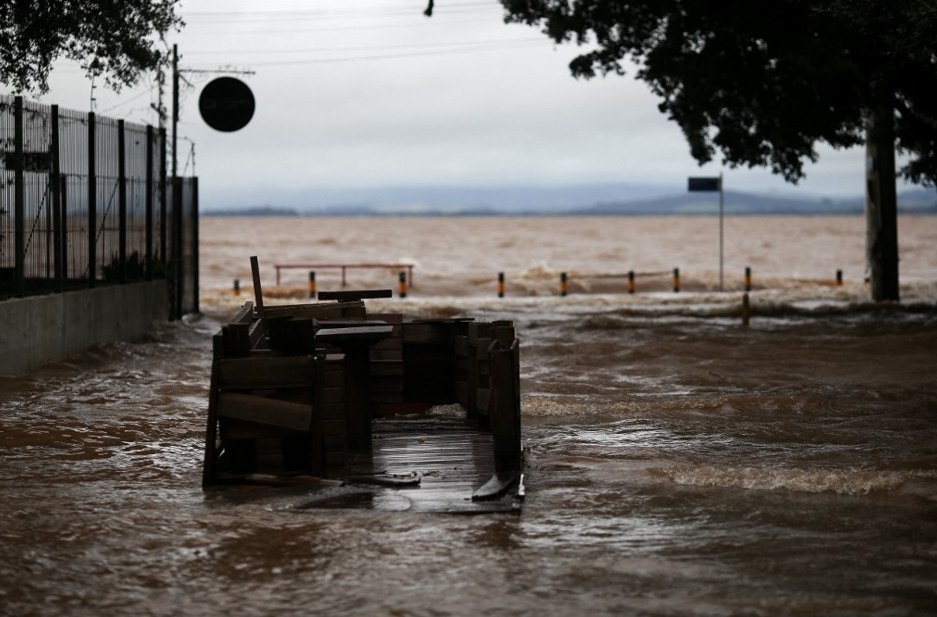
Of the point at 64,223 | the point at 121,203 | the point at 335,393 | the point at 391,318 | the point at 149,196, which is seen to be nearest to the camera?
the point at 335,393

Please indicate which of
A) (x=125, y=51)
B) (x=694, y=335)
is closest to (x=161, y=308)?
(x=125, y=51)

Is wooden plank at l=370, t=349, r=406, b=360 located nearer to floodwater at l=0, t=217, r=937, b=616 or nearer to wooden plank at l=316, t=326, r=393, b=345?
floodwater at l=0, t=217, r=937, b=616

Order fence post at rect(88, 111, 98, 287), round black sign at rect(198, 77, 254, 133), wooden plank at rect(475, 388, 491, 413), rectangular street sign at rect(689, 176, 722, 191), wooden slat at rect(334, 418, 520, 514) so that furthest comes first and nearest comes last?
rectangular street sign at rect(689, 176, 722, 191) < round black sign at rect(198, 77, 254, 133) < fence post at rect(88, 111, 98, 287) < wooden plank at rect(475, 388, 491, 413) < wooden slat at rect(334, 418, 520, 514)

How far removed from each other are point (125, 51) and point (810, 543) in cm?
1730

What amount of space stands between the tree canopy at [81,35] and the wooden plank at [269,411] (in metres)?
11.6

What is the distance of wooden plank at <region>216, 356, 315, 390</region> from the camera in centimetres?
941

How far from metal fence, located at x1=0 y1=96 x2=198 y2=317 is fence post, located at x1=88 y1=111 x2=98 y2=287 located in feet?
0.05

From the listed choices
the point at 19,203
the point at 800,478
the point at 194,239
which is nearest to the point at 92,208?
the point at 19,203

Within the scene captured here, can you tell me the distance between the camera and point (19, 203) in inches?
667

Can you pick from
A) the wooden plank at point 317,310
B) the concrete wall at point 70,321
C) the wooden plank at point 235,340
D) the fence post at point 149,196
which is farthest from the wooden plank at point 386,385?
the fence post at point 149,196

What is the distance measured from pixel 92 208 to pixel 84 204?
14.8 inches

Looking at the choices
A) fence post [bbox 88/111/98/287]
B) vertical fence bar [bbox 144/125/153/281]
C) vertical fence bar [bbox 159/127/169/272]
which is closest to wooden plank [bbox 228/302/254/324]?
fence post [bbox 88/111/98/287]

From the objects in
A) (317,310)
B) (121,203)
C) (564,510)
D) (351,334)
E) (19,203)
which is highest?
(121,203)

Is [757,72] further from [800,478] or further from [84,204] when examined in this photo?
[800,478]
